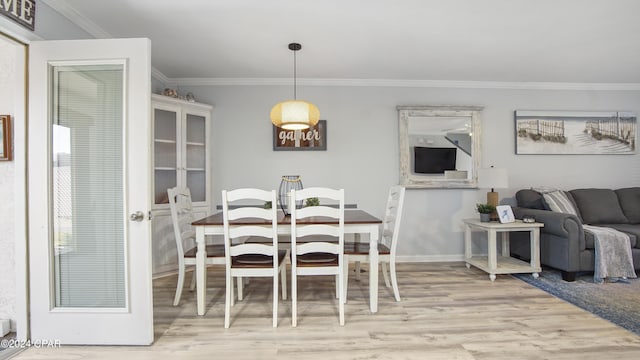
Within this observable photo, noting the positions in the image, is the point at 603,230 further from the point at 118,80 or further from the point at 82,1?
the point at 82,1

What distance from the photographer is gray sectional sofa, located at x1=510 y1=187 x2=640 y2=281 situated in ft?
10.4

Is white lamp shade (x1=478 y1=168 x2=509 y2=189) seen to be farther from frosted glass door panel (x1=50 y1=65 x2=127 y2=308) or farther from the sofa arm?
frosted glass door panel (x1=50 y1=65 x2=127 y2=308)

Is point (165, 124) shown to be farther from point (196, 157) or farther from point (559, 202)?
point (559, 202)

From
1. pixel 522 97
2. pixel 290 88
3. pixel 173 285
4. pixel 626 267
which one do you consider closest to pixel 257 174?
pixel 290 88

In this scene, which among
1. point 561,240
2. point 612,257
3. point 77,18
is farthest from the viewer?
point 561,240

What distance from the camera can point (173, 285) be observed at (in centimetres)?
320

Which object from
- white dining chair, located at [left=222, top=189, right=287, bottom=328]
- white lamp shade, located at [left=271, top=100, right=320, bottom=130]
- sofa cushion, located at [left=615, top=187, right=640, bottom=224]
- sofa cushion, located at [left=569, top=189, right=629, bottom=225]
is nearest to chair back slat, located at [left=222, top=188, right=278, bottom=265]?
white dining chair, located at [left=222, top=189, right=287, bottom=328]

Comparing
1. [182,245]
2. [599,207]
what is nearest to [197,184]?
[182,245]

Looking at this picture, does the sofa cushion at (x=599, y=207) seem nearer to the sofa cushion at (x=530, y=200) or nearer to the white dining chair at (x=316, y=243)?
the sofa cushion at (x=530, y=200)

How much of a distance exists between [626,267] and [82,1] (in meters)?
5.25

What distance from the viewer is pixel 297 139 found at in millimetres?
3992

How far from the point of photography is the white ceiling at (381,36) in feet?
7.84

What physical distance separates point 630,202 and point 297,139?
4.11m

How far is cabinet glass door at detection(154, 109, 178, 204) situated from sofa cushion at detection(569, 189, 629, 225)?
189 inches
